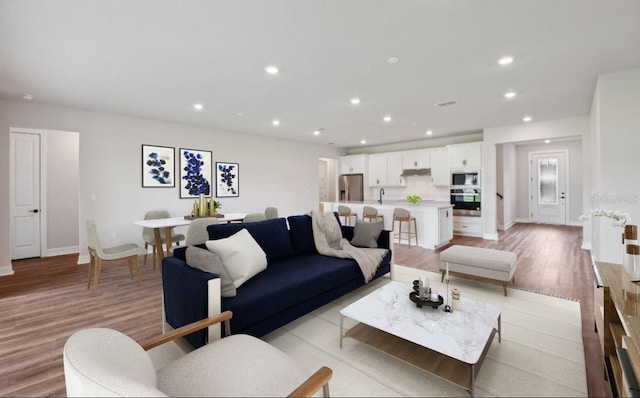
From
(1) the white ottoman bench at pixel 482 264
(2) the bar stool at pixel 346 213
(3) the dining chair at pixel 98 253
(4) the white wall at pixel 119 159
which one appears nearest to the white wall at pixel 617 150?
(1) the white ottoman bench at pixel 482 264

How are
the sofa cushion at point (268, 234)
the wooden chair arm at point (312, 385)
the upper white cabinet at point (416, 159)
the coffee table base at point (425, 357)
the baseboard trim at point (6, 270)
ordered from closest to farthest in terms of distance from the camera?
the wooden chair arm at point (312, 385) < the coffee table base at point (425, 357) < the sofa cushion at point (268, 234) < the baseboard trim at point (6, 270) < the upper white cabinet at point (416, 159)

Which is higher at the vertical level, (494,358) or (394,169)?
(394,169)

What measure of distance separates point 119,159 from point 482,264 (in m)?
6.16

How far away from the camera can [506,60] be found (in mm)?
3137

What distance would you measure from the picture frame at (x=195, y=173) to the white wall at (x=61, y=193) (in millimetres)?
2139

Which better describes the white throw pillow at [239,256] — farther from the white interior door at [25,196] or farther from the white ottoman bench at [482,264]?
the white interior door at [25,196]

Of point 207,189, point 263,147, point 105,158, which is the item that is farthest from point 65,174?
point 263,147

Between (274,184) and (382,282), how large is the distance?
4.96 m

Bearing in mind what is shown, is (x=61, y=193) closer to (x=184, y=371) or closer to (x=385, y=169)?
(x=184, y=371)

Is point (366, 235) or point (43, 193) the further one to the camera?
point (43, 193)

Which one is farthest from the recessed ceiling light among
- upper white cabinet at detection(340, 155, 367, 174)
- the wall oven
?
upper white cabinet at detection(340, 155, 367, 174)

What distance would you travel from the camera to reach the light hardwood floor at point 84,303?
2055 millimetres

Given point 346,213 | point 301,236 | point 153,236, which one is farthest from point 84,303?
point 346,213

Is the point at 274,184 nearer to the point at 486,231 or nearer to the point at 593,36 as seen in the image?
the point at 486,231
